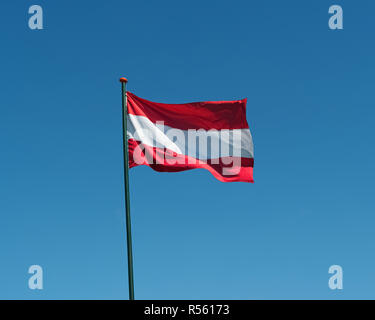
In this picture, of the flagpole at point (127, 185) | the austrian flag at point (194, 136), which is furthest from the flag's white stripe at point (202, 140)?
the flagpole at point (127, 185)

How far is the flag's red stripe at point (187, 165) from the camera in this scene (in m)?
19.3

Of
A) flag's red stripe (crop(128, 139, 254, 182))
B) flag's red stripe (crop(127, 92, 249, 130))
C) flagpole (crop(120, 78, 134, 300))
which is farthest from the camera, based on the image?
flag's red stripe (crop(127, 92, 249, 130))

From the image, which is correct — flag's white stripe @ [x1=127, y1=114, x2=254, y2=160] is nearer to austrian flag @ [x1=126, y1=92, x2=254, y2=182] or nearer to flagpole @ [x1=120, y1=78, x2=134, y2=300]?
austrian flag @ [x1=126, y1=92, x2=254, y2=182]

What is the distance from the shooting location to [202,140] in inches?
802

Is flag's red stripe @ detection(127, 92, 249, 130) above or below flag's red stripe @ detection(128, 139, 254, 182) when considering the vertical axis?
above

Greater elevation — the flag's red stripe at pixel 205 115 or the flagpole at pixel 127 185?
the flag's red stripe at pixel 205 115

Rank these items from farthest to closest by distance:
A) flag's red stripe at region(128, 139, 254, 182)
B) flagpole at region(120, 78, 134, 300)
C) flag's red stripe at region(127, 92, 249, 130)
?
1. flag's red stripe at region(127, 92, 249, 130)
2. flag's red stripe at region(128, 139, 254, 182)
3. flagpole at region(120, 78, 134, 300)

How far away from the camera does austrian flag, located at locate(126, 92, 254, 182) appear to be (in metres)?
19.5

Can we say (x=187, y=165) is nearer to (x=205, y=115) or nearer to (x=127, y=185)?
(x=205, y=115)

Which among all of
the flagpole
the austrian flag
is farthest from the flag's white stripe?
the flagpole

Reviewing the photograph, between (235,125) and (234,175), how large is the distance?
185cm

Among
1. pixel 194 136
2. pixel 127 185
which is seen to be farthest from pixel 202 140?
pixel 127 185

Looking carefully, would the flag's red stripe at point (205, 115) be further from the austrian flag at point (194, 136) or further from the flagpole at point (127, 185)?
the flagpole at point (127, 185)

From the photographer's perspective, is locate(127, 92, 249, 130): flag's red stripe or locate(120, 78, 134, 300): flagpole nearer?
locate(120, 78, 134, 300): flagpole
